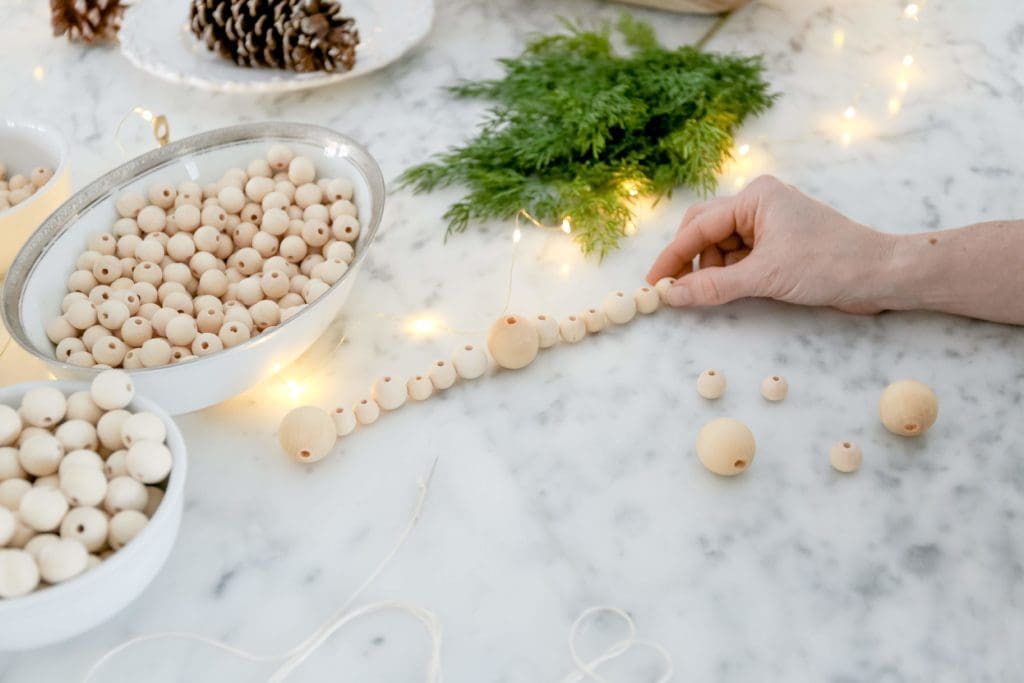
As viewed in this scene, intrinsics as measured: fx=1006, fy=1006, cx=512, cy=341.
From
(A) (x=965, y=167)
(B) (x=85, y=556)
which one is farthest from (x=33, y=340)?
(A) (x=965, y=167)

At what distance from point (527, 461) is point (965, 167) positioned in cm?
65

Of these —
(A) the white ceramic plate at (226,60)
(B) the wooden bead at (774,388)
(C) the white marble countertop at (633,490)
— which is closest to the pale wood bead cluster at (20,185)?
(C) the white marble countertop at (633,490)

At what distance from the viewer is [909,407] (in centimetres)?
83

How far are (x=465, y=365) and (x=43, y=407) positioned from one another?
35 cm

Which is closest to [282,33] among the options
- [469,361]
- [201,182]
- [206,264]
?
[201,182]

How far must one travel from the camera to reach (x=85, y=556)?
0.67m

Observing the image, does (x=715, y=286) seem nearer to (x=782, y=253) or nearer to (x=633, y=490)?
(x=782, y=253)

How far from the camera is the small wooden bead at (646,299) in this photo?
3.22 feet

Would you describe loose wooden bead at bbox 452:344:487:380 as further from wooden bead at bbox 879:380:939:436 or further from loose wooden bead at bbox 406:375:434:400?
wooden bead at bbox 879:380:939:436

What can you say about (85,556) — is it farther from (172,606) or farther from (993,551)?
(993,551)

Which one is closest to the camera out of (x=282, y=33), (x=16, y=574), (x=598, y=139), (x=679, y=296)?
(x=16, y=574)

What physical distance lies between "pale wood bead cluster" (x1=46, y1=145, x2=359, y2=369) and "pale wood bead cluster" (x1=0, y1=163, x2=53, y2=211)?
105mm

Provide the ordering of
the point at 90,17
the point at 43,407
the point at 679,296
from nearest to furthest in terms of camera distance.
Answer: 1. the point at 43,407
2. the point at 679,296
3. the point at 90,17

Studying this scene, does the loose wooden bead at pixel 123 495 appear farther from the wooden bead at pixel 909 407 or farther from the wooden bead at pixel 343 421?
the wooden bead at pixel 909 407
